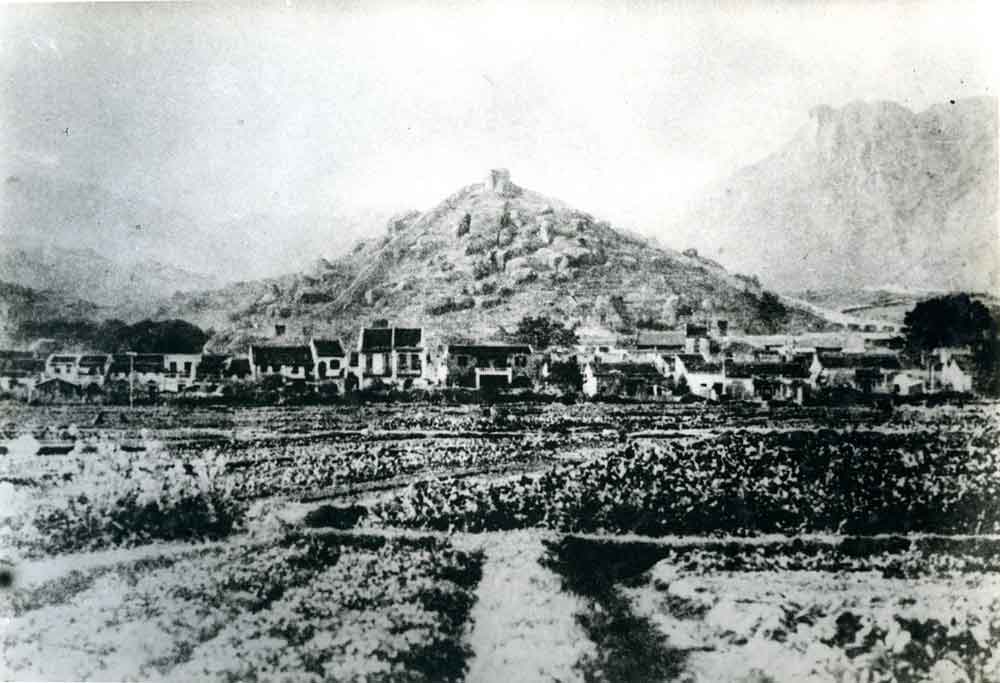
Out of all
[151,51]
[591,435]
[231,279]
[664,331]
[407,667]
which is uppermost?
[151,51]

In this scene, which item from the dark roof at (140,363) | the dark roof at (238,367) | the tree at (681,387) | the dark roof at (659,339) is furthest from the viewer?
the dark roof at (140,363)

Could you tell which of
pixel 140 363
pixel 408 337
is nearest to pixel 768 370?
pixel 408 337

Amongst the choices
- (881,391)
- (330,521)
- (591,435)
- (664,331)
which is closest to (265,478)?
(330,521)

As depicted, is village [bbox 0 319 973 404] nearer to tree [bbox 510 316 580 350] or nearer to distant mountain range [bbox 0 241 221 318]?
tree [bbox 510 316 580 350]

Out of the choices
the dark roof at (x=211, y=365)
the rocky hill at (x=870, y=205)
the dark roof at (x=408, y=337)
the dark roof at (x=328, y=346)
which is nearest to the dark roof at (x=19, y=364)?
the dark roof at (x=211, y=365)

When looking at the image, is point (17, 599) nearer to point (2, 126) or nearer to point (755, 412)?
point (2, 126)

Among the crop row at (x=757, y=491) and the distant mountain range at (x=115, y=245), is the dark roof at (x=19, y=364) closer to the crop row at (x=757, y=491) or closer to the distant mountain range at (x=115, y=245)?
the distant mountain range at (x=115, y=245)
